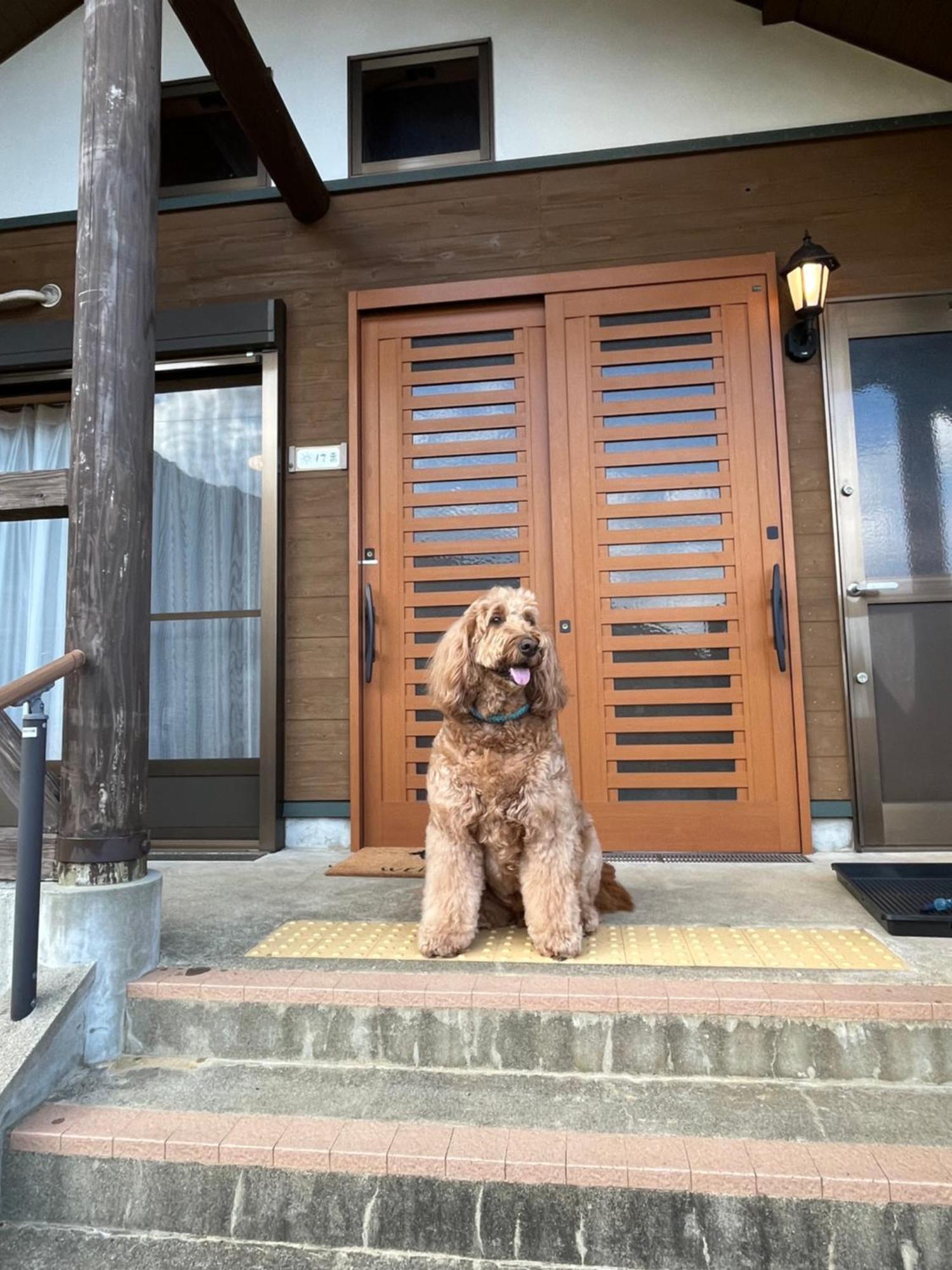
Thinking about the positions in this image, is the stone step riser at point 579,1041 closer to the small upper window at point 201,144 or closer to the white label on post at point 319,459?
the white label on post at point 319,459

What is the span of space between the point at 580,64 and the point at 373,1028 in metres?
4.66

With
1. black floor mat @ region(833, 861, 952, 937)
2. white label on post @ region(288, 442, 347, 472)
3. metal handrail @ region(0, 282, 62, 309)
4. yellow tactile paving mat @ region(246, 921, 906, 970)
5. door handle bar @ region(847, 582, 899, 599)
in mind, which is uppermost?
metal handrail @ region(0, 282, 62, 309)

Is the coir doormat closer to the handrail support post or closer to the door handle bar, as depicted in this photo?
the handrail support post

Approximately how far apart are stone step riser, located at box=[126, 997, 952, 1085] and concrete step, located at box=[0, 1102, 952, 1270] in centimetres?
27

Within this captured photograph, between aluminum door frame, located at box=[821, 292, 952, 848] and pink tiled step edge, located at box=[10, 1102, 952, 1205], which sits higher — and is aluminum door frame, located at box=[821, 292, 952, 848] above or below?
above

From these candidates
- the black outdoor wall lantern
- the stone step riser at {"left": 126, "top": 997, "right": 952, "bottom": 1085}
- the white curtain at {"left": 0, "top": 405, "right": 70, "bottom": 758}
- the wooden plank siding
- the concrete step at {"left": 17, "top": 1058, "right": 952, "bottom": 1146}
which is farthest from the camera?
the white curtain at {"left": 0, "top": 405, "right": 70, "bottom": 758}

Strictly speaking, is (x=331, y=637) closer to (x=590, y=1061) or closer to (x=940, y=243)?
(x=590, y=1061)

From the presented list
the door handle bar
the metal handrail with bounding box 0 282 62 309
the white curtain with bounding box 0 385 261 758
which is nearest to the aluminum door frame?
the door handle bar

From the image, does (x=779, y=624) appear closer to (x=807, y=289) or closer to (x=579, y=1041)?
(x=807, y=289)

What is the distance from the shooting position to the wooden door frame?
3498 millimetres

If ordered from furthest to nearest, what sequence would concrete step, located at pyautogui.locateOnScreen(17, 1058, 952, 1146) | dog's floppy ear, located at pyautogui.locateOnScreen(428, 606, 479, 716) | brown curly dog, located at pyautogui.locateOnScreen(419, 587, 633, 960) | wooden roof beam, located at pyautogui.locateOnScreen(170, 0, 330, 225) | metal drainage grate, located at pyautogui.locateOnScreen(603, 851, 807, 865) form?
metal drainage grate, located at pyautogui.locateOnScreen(603, 851, 807, 865), wooden roof beam, located at pyautogui.locateOnScreen(170, 0, 330, 225), dog's floppy ear, located at pyautogui.locateOnScreen(428, 606, 479, 716), brown curly dog, located at pyautogui.locateOnScreen(419, 587, 633, 960), concrete step, located at pyautogui.locateOnScreen(17, 1058, 952, 1146)

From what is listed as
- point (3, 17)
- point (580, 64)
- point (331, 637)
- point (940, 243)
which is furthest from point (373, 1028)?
point (3, 17)

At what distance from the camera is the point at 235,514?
4.16 metres

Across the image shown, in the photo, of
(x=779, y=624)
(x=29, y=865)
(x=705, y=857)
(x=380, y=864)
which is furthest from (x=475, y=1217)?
(x=779, y=624)
